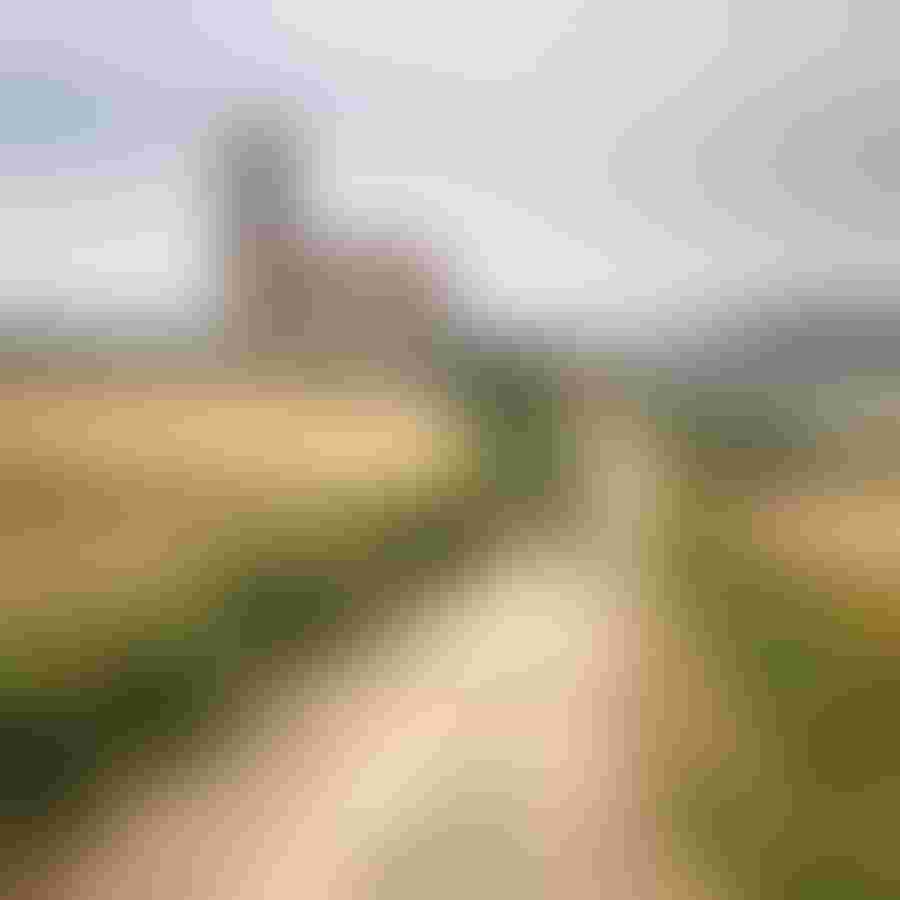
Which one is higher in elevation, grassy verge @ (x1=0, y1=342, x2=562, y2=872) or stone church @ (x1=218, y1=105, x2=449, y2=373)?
stone church @ (x1=218, y1=105, x2=449, y2=373)

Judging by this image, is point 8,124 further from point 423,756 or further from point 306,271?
point 423,756

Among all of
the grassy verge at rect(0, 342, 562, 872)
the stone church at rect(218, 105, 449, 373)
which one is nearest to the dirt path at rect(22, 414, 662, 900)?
the grassy verge at rect(0, 342, 562, 872)

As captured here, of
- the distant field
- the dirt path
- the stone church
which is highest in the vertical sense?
the stone church

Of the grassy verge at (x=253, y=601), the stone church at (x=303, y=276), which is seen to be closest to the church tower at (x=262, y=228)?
the stone church at (x=303, y=276)

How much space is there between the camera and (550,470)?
1.83 ft

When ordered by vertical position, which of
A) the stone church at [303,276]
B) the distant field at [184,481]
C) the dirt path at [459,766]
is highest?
the stone church at [303,276]

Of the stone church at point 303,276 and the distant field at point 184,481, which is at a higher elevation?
the stone church at point 303,276

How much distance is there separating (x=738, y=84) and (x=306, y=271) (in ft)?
1.00

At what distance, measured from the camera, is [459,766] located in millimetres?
554

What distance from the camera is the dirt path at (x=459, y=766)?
53 centimetres

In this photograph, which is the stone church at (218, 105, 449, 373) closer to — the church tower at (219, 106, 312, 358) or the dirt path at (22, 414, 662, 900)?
the church tower at (219, 106, 312, 358)

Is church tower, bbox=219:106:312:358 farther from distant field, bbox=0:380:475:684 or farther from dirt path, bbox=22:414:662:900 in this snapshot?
dirt path, bbox=22:414:662:900

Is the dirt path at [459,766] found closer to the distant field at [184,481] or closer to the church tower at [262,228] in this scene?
the distant field at [184,481]

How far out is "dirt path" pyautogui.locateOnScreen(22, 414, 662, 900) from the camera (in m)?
0.53
